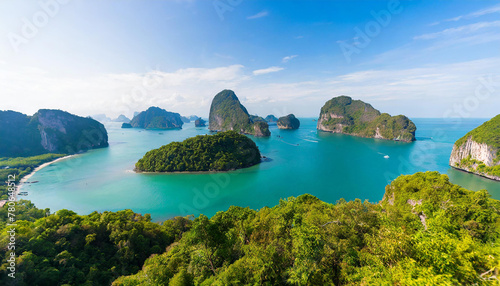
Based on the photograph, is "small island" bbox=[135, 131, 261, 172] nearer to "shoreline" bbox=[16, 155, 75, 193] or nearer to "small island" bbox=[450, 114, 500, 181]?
"shoreline" bbox=[16, 155, 75, 193]

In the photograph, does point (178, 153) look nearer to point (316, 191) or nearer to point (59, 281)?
point (316, 191)

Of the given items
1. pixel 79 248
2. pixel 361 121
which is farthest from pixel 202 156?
pixel 361 121

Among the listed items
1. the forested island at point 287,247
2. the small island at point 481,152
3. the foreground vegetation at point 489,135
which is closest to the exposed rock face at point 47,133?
the forested island at point 287,247

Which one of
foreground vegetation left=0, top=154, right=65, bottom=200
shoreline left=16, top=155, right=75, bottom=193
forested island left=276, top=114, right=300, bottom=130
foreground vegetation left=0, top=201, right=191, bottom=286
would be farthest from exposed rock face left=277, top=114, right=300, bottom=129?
foreground vegetation left=0, top=201, right=191, bottom=286

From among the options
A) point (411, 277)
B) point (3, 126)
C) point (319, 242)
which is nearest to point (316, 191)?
point (319, 242)

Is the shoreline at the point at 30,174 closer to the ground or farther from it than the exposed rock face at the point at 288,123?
closer to the ground

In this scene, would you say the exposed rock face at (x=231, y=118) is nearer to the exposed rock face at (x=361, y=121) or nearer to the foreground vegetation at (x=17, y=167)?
the exposed rock face at (x=361, y=121)
